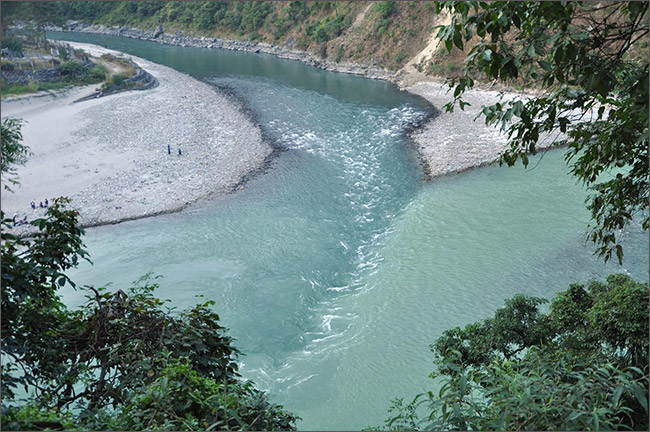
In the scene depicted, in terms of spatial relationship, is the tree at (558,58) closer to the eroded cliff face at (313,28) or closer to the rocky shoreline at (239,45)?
the eroded cliff face at (313,28)

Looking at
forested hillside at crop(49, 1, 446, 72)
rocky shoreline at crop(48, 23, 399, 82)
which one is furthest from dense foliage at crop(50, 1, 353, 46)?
rocky shoreline at crop(48, 23, 399, 82)

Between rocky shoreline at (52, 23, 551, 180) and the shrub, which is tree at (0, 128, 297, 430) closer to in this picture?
rocky shoreline at (52, 23, 551, 180)

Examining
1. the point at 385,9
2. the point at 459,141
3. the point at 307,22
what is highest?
the point at 385,9

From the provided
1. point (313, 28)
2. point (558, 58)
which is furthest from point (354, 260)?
point (313, 28)

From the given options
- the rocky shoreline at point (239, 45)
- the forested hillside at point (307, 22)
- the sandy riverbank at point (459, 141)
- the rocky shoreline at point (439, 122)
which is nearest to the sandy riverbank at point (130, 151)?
the sandy riverbank at point (459, 141)

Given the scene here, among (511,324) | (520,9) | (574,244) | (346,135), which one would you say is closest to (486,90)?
(346,135)

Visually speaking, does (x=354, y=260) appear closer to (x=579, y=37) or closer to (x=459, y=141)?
(x=459, y=141)

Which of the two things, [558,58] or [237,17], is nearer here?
[558,58]
